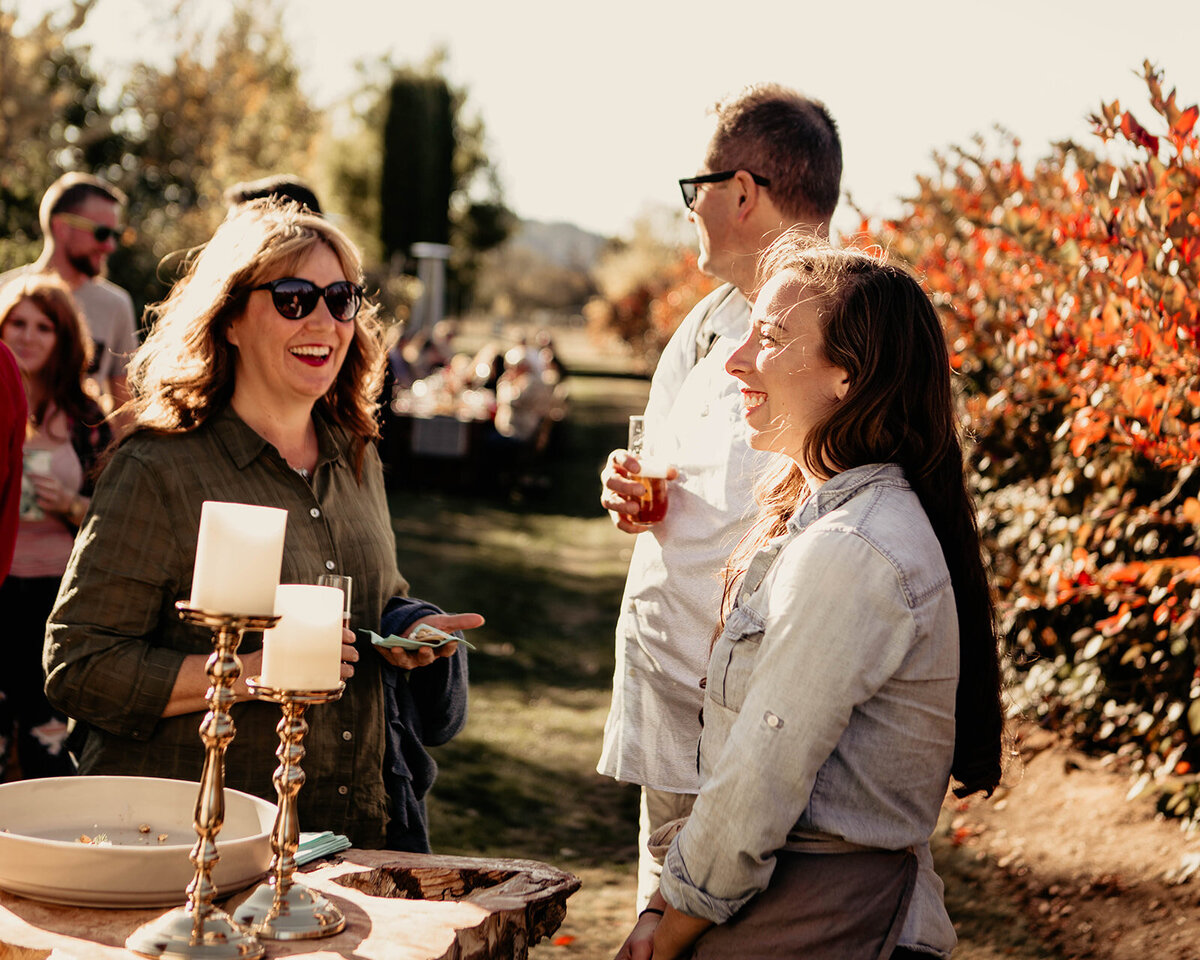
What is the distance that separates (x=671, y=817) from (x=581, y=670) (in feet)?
17.9

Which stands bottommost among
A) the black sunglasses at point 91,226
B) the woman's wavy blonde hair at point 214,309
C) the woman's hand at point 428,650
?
the woman's hand at point 428,650

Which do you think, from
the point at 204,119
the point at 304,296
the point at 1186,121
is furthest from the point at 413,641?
the point at 204,119

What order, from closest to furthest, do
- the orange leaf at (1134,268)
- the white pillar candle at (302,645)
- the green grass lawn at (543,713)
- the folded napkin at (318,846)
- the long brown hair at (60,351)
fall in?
the white pillar candle at (302,645) < the folded napkin at (318,846) < the orange leaf at (1134,268) < the long brown hair at (60,351) < the green grass lawn at (543,713)

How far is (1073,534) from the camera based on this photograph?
500 cm

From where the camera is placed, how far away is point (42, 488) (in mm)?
4477

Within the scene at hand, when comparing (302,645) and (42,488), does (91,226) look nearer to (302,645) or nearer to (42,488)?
(42,488)

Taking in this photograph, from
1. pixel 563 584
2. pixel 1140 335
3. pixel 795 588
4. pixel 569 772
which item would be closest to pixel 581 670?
pixel 569 772

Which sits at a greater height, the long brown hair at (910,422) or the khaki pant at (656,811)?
the long brown hair at (910,422)

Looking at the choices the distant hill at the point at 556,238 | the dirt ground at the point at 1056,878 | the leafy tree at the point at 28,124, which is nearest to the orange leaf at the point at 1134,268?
the dirt ground at the point at 1056,878

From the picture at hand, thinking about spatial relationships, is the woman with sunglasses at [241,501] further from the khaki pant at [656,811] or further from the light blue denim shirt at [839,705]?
the light blue denim shirt at [839,705]

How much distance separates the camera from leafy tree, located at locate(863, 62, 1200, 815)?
12.4 ft

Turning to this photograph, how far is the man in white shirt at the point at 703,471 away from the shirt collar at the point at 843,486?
84 centimetres

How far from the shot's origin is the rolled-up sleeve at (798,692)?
186 cm

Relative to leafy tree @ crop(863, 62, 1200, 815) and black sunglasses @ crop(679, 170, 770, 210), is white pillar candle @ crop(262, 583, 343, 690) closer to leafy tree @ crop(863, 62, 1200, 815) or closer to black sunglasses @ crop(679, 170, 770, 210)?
black sunglasses @ crop(679, 170, 770, 210)
